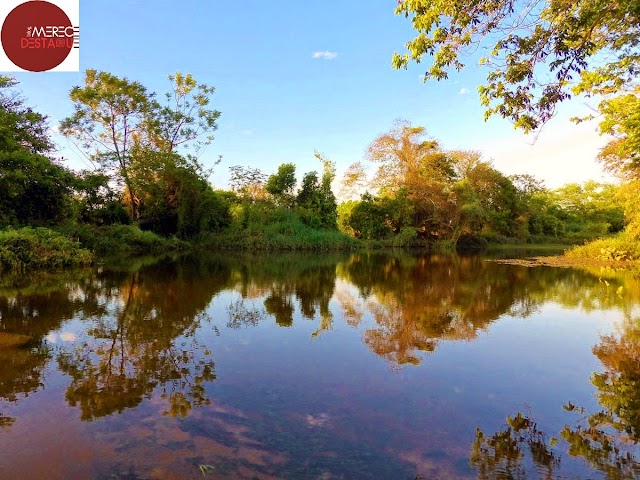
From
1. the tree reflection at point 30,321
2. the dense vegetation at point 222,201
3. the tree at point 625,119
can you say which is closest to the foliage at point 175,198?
the dense vegetation at point 222,201

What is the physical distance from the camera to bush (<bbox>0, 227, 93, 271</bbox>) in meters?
10.9

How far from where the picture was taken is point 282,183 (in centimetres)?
2884

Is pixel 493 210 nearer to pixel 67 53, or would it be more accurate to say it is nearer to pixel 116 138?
pixel 116 138

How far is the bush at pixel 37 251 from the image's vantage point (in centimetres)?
1095

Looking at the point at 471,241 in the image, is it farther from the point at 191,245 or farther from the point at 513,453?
the point at 513,453

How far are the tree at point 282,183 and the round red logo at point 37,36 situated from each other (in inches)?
806

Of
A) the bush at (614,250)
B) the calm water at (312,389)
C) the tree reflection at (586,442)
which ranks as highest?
the bush at (614,250)

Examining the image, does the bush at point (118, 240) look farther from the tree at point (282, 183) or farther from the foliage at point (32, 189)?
the tree at point (282, 183)

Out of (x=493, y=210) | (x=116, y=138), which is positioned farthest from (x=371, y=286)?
(x=493, y=210)

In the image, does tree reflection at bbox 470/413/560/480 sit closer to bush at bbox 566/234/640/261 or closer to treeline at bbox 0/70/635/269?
treeline at bbox 0/70/635/269

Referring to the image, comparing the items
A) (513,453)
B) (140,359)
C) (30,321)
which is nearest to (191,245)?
(30,321)

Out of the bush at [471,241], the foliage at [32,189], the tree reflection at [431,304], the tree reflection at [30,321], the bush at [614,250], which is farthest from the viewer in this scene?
the bush at [471,241]

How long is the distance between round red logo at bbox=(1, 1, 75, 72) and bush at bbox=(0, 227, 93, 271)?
17.5 ft

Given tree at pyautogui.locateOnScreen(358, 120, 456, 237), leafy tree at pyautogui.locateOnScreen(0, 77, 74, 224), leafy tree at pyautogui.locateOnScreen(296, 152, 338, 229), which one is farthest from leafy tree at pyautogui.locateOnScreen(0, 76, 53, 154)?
tree at pyautogui.locateOnScreen(358, 120, 456, 237)
